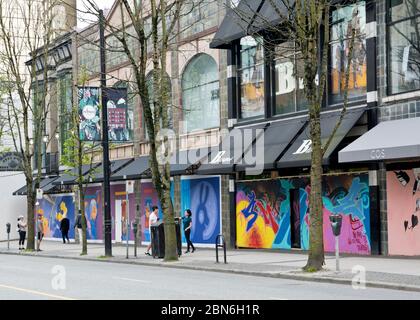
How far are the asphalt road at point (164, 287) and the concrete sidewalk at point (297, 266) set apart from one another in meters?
0.44

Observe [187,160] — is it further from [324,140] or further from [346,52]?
[346,52]

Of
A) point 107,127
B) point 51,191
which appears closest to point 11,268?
point 107,127

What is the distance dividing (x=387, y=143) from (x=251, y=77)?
29.4 feet

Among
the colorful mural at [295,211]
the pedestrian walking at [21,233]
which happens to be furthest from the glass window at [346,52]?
the pedestrian walking at [21,233]

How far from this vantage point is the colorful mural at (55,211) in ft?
151

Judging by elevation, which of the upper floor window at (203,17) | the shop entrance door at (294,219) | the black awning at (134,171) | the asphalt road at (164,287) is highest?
the upper floor window at (203,17)

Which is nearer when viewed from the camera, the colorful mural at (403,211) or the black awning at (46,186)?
the colorful mural at (403,211)

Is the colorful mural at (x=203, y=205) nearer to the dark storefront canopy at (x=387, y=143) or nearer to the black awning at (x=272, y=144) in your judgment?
the black awning at (x=272, y=144)

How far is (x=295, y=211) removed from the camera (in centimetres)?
2717

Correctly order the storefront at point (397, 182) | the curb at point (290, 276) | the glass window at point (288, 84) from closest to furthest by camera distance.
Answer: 1. the curb at point (290, 276)
2. the storefront at point (397, 182)
3. the glass window at point (288, 84)

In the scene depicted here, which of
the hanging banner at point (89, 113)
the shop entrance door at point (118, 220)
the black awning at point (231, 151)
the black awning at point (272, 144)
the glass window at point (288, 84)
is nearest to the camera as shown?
the black awning at point (272, 144)

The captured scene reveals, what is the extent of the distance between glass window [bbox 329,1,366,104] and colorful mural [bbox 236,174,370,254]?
111 inches

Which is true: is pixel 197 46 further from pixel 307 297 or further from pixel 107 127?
pixel 307 297

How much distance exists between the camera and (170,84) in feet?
114
